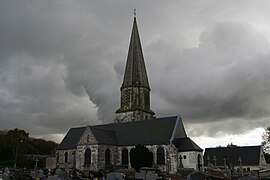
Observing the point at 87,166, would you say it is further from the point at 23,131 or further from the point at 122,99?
the point at 23,131

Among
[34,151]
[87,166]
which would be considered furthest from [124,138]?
[34,151]

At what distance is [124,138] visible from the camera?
47625mm

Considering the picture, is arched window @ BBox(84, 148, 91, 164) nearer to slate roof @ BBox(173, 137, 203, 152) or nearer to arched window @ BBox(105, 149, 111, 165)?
arched window @ BBox(105, 149, 111, 165)

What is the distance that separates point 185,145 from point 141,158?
19.4ft

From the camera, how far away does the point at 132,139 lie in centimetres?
4662

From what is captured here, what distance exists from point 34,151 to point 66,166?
33.0 meters

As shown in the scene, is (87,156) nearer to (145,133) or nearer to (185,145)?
(145,133)

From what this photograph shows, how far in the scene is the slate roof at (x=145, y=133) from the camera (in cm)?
4309

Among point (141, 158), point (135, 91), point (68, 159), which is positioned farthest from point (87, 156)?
point (135, 91)

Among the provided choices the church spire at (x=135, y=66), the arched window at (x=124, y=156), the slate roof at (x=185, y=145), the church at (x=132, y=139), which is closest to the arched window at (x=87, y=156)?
the church at (x=132, y=139)

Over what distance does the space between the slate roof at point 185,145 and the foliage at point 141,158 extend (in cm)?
376

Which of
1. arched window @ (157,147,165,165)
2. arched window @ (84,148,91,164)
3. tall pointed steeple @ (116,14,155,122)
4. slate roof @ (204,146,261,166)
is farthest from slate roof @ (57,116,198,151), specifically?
slate roof @ (204,146,261,166)

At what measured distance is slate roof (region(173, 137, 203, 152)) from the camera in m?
40.8

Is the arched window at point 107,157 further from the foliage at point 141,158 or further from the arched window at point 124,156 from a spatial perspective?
the foliage at point 141,158
